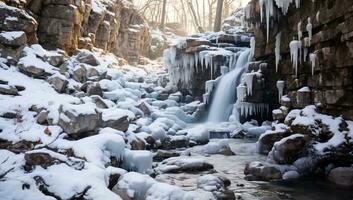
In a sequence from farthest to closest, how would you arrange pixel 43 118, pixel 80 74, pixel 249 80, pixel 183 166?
pixel 80 74 < pixel 249 80 < pixel 43 118 < pixel 183 166

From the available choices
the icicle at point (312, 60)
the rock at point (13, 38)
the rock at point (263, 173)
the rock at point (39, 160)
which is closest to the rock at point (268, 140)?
the icicle at point (312, 60)

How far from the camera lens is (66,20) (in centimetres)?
1591

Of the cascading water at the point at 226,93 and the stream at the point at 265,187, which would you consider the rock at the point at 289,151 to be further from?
the cascading water at the point at 226,93

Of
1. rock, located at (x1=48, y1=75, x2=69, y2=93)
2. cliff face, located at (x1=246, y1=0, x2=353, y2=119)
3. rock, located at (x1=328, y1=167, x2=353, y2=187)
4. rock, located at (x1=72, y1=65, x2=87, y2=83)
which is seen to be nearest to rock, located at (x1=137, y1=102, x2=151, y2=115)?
rock, located at (x1=72, y1=65, x2=87, y2=83)

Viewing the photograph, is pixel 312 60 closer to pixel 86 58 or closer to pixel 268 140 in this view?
pixel 268 140

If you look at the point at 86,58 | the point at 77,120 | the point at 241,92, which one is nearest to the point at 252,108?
the point at 241,92

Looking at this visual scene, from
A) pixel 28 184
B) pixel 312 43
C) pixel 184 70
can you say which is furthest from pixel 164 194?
pixel 184 70

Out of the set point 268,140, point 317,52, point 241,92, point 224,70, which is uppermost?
point 317,52

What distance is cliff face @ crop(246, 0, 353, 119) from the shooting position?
937 cm

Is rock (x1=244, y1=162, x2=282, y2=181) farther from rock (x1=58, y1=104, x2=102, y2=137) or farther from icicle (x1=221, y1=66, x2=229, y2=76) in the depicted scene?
icicle (x1=221, y1=66, x2=229, y2=76)

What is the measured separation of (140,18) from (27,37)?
45.5 ft

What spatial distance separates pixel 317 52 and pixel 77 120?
702cm

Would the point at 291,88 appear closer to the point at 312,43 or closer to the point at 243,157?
the point at 312,43

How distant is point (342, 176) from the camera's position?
7.82 metres
